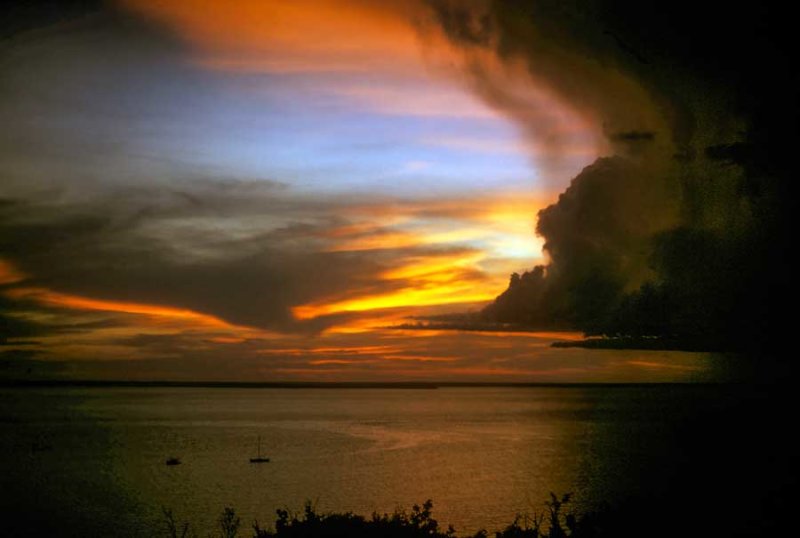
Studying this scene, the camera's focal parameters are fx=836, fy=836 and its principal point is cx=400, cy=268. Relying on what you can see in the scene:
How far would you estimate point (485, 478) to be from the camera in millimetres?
81312

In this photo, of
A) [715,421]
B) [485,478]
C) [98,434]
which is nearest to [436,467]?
[485,478]

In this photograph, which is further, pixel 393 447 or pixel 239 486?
pixel 393 447

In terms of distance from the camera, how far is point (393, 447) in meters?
118

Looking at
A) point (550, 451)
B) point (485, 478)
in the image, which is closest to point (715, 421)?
point (550, 451)

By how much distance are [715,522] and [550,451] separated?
8372cm

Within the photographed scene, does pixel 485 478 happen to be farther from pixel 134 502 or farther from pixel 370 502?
pixel 134 502

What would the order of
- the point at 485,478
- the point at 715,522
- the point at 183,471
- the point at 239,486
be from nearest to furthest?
the point at 715,522, the point at 239,486, the point at 485,478, the point at 183,471

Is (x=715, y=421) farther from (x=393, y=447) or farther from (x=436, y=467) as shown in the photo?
(x=436, y=467)

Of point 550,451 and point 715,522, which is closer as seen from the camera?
point 715,522

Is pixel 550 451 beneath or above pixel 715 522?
beneath

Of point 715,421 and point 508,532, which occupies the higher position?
point 508,532

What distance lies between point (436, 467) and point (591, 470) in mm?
17379

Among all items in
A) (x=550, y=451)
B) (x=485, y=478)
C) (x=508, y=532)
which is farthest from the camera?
(x=550, y=451)

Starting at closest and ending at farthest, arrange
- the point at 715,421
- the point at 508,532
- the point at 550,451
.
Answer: the point at 508,532 → the point at 550,451 → the point at 715,421
